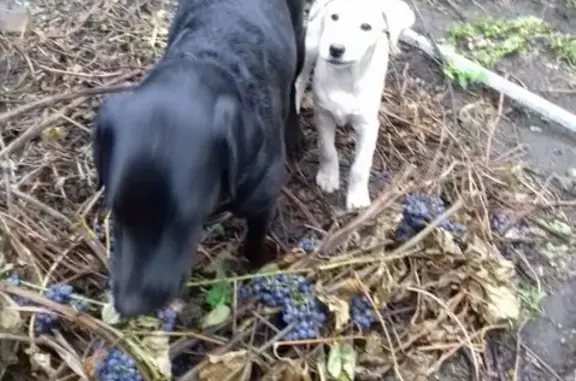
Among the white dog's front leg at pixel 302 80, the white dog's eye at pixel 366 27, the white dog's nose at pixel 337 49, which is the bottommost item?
the white dog's front leg at pixel 302 80

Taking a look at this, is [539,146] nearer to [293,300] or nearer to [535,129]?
[535,129]

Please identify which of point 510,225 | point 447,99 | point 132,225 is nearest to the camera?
point 132,225

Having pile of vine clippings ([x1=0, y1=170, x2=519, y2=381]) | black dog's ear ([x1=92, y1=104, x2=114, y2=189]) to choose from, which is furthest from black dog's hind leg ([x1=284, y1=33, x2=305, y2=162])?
black dog's ear ([x1=92, y1=104, x2=114, y2=189])

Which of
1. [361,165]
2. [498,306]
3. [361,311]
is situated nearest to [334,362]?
[361,311]

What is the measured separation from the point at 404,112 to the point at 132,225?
1624 millimetres

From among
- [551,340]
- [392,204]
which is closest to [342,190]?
[392,204]

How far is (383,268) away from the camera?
2.29m

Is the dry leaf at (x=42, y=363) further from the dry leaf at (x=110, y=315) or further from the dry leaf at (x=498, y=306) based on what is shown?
the dry leaf at (x=498, y=306)

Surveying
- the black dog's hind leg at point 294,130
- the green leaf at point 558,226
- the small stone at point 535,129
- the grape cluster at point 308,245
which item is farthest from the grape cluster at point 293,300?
the small stone at point 535,129

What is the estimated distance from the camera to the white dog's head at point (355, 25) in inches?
96.7

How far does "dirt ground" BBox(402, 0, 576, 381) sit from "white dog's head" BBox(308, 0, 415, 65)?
0.79m

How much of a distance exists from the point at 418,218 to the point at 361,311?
328 millimetres

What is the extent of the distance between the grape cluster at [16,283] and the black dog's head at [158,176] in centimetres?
39

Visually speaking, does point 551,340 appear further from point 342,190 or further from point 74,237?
point 74,237
